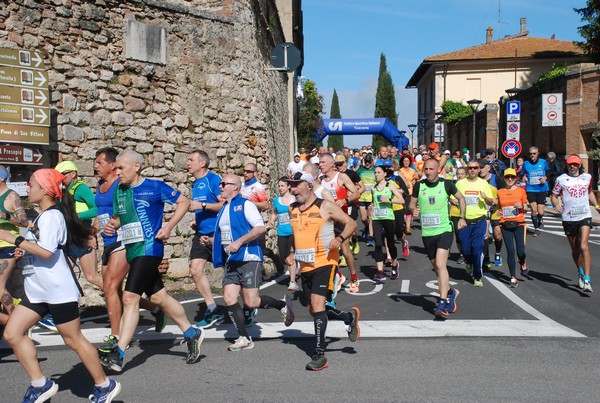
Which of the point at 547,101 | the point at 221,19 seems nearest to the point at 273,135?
the point at 221,19

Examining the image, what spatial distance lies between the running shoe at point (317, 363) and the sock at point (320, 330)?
0.20 ft

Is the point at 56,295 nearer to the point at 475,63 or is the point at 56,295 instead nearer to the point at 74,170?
the point at 74,170

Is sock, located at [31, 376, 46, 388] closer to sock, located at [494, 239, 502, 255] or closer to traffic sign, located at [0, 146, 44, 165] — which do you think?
traffic sign, located at [0, 146, 44, 165]

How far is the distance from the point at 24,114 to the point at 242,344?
15.3 feet

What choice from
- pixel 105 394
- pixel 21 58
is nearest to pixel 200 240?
pixel 105 394

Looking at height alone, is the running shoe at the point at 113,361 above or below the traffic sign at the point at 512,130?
below

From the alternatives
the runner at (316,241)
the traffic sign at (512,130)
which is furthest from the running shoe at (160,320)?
the traffic sign at (512,130)

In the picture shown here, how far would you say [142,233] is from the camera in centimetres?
627

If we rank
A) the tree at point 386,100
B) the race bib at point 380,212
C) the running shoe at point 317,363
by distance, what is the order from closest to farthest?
the running shoe at point 317,363 → the race bib at point 380,212 → the tree at point 386,100

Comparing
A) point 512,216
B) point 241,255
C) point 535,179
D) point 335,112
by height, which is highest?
point 335,112

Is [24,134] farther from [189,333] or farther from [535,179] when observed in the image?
[535,179]

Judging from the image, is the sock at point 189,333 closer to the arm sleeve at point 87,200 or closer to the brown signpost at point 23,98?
the arm sleeve at point 87,200

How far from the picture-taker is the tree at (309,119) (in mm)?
42594

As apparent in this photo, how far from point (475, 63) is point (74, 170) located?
2203 inches
